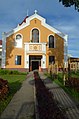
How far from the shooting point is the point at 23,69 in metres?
50.0

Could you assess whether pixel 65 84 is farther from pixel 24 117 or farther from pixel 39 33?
pixel 39 33

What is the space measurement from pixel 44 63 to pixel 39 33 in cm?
562

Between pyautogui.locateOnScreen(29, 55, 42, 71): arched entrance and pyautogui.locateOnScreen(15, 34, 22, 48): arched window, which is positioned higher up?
pyautogui.locateOnScreen(15, 34, 22, 48): arched window

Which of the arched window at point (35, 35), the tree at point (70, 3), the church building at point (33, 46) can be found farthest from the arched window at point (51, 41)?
the tree at point (70, 3)

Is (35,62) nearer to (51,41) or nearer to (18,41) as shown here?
(51,41)

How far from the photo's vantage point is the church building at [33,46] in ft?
165

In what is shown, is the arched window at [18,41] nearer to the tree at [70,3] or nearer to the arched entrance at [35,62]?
the arched entrance at [35,62]

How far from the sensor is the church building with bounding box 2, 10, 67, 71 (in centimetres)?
5016

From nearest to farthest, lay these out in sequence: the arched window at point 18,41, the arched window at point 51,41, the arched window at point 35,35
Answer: the arched window at point 18,41 < the arched window at point 35,35 < the arched window at point 51,41

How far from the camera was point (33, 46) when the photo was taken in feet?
164

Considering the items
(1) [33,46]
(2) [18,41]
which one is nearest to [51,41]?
(1) [33,46]

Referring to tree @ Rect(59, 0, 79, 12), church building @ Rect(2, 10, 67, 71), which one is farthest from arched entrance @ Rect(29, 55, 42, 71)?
tree @ Rect(59, 0, 79, 12)

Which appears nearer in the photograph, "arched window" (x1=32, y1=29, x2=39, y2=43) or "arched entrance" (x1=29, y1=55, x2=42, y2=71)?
"arched window" (x1=32, y1=29, x2=39, y2=43)

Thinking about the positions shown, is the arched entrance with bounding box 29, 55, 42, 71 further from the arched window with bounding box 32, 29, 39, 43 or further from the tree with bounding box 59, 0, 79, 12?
the tree with bounding box 59, 0, 79, 12
